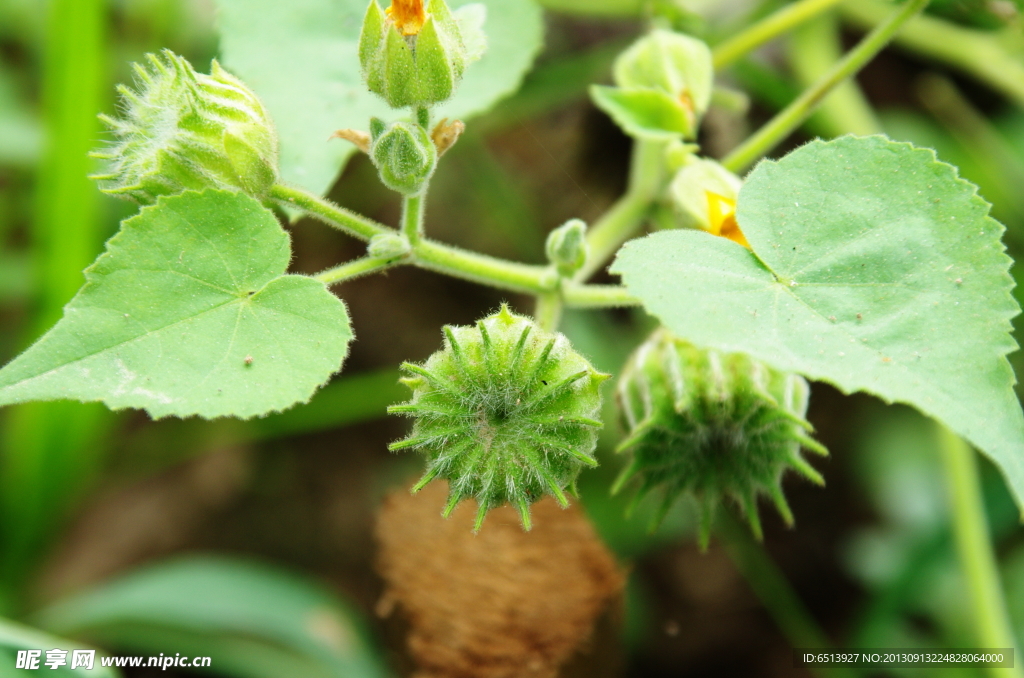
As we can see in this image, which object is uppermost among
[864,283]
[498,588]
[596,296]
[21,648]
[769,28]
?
[769,28]

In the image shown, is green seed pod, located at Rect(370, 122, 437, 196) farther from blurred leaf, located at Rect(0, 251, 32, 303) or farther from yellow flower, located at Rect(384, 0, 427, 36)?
blurred leaf, located at Rect(0, 251, 32, 303)

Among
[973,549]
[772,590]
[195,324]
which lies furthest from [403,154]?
[772,590]

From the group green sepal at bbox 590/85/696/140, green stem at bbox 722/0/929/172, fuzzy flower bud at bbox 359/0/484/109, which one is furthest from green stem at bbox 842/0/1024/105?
fuzzy flower bud at bbox 359/0/484/109

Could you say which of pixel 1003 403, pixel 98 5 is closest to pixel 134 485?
pixel 98 5

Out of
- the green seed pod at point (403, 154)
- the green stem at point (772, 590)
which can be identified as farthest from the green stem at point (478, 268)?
the green stem at point (772, 590)

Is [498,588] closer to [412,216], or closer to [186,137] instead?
[412,216]

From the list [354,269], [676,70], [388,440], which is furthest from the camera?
[388,440]
